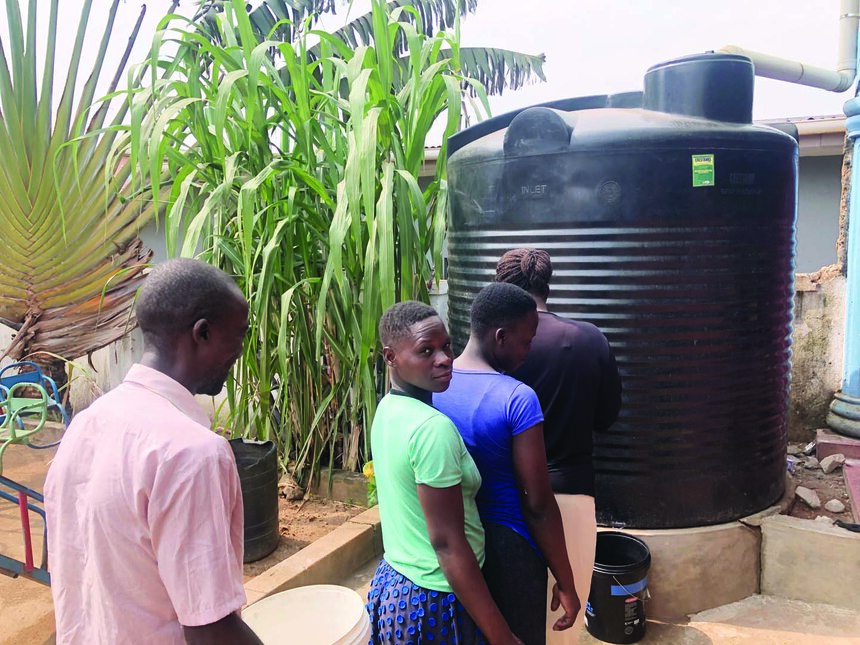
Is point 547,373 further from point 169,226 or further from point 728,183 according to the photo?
point 169,226

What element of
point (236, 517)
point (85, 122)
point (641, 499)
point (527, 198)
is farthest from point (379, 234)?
point (85, 122)

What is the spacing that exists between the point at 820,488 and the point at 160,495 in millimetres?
3606

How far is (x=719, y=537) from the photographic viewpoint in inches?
113

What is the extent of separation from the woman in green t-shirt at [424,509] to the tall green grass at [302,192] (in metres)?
1.58

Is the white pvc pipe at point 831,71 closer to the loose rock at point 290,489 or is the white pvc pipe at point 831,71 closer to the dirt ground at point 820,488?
the dirt ground at point 820,488

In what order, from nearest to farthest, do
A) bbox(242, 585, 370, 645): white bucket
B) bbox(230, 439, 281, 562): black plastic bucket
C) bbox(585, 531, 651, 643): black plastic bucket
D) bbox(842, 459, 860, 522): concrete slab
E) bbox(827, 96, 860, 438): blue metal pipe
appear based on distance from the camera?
bbox(242, 585, 370, 645): white bucket, bbox(585, 531, 651, 643): black plastic bucket, bbox(230, 439, 281, 562): black plastic bucket, bbox(842, 459, 860, 522): concrete slab, bbox(827, 96, 860, 438): blue metal pipe

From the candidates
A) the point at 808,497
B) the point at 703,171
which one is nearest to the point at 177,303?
the point at 703,171

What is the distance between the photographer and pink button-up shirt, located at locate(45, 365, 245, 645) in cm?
93

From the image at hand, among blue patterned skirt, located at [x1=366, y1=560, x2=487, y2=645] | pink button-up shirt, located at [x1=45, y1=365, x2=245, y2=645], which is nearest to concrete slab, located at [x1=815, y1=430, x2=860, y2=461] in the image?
blue patterned skirt, located at [x1=366, y1=560, x2=487, y2=645]

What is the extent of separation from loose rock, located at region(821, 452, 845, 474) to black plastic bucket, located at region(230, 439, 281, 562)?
3003 millimetres

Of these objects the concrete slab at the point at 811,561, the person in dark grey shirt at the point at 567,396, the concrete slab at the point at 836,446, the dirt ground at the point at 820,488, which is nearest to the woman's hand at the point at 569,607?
the person in dark grey shirt at the point at 567,396

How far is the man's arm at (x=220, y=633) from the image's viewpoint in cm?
95

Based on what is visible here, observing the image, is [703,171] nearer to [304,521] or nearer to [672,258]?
[672,258]

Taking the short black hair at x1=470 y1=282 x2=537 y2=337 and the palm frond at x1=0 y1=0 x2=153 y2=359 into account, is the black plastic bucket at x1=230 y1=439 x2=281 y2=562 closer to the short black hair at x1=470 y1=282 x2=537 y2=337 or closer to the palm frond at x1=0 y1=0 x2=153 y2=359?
the short black hair at x1=470 y1=282 x2=537 y2=337
